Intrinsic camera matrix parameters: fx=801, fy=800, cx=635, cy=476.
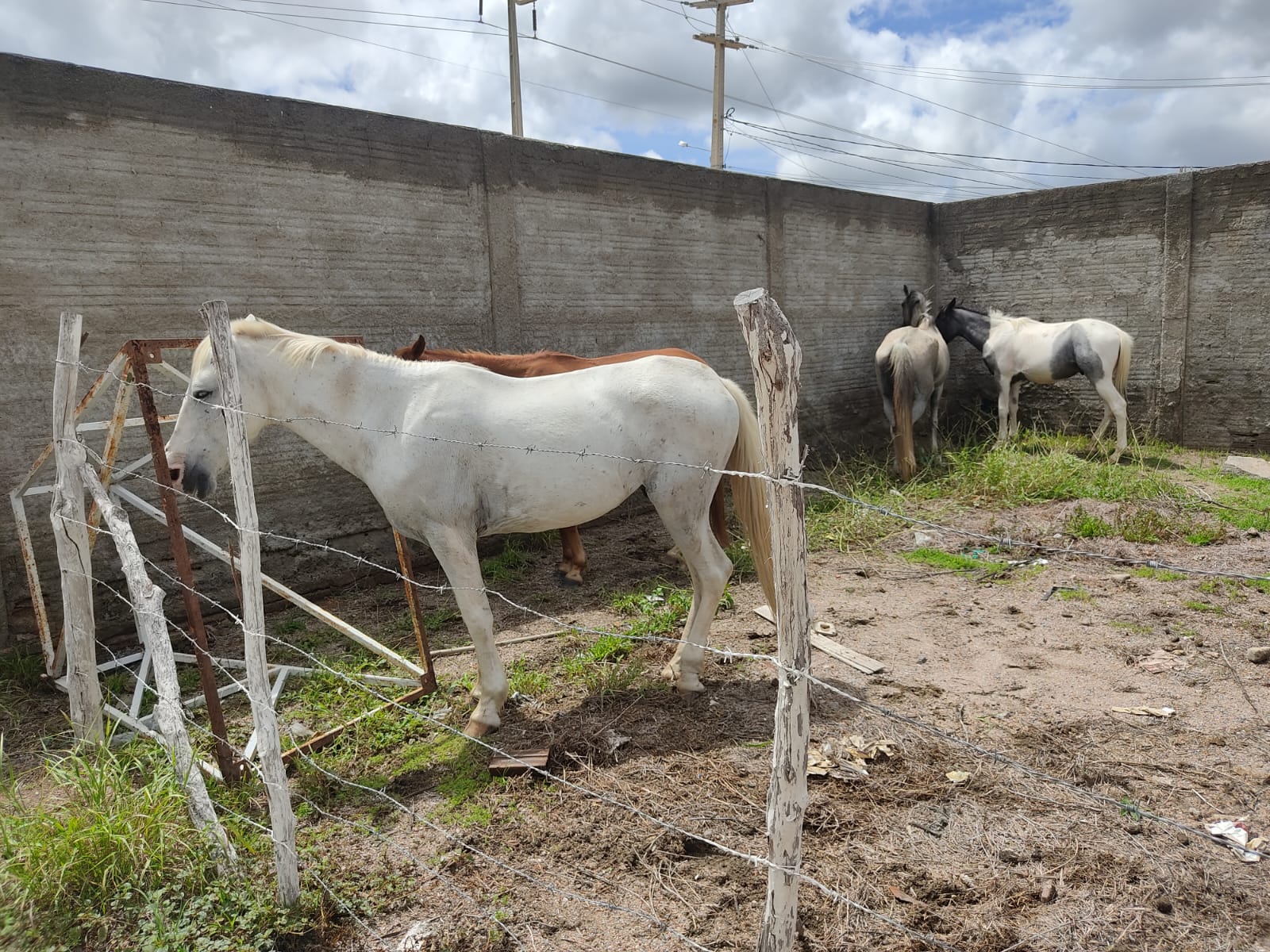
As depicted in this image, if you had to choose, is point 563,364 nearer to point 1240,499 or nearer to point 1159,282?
point 1240,499

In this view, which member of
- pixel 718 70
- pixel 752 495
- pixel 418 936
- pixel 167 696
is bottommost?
pixel 418 936

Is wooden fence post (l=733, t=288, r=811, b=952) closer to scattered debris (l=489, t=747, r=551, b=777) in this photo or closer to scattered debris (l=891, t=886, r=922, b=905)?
scattered debris (l=891, t=886, r=922, b=905)

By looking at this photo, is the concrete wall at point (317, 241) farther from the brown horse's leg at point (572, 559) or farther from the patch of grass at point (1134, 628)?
the patch of grass at point (1134, 628)

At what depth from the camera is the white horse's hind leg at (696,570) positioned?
374 centimetres

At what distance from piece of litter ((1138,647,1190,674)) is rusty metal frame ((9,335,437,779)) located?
354 centimetres

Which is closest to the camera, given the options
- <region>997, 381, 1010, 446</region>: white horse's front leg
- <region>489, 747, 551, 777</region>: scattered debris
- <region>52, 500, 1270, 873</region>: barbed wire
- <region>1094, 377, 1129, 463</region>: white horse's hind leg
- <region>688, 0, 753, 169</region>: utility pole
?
<region>52, 500, 1270, 873</region>: barbed wire

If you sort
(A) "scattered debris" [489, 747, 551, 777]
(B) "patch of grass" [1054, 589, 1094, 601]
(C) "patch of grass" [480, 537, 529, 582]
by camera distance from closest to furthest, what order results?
(A) "scattered debris" [489, 747, 551, 777]
(B) "patch of grass" [1054, 589, 1094, 601]
(C) "patch of grass" [480, 537, 529, 582]

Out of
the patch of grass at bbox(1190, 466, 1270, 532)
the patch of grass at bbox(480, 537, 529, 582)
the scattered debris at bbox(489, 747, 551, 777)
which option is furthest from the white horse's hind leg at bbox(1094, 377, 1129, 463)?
the scattered debris at bbox(489, 747, 551, 777)

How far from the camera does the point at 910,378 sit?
325 inches

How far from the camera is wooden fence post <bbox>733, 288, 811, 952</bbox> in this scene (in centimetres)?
169

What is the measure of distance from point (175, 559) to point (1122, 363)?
28.7 feet

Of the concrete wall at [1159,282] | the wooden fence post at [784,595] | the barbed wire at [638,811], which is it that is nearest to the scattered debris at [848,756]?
the barbed wire at [638,811]

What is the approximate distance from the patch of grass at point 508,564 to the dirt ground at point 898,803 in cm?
82

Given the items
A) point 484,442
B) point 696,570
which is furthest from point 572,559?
point 484,442
